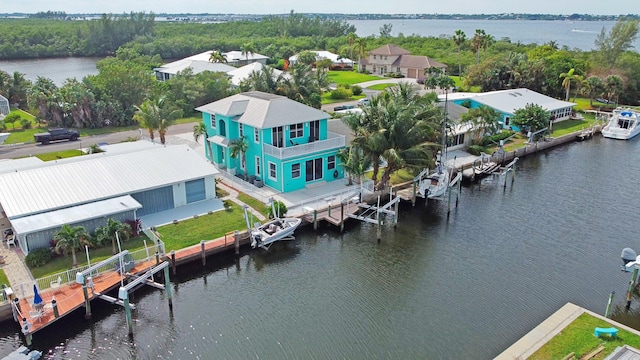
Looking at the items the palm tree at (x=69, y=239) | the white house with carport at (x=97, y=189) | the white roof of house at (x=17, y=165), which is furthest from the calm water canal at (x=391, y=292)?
the white roof of house at (x=17, y=165)

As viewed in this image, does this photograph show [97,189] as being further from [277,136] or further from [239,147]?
[277,136]

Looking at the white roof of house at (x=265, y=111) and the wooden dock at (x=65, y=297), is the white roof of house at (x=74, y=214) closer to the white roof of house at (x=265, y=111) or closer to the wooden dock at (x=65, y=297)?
the wooden dock at (x=65, y=297)

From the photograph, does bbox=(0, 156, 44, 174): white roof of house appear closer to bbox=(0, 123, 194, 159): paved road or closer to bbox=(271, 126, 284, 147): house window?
bbox=(0, 123, 194, 159): paved road

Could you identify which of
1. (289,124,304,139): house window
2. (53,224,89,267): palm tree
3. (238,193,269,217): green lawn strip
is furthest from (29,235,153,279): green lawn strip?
(289,124,304,139): house window

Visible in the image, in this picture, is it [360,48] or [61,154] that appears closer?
[61,154]

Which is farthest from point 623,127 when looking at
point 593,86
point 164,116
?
point 164,116

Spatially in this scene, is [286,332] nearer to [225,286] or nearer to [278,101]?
[225,286]
